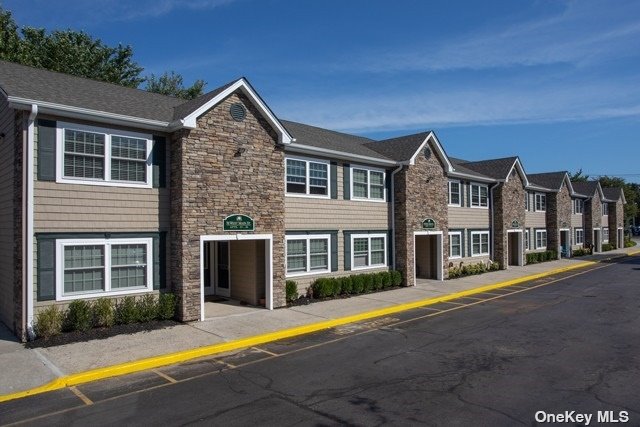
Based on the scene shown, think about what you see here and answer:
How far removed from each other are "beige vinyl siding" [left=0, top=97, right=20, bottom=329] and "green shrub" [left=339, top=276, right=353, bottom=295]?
11.1 meters

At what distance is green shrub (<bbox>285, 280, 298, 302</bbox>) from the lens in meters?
16.8

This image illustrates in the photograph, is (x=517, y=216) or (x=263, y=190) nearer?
(x=263, y=190)

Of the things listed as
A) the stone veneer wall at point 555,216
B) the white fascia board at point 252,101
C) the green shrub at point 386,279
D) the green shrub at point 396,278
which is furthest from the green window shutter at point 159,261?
the stone veneer wall at point 555,216

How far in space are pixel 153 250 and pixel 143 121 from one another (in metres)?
3.72

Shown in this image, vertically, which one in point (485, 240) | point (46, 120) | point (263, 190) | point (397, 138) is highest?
point (397, 138)

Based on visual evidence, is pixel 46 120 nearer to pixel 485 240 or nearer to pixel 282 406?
pixel 282 406

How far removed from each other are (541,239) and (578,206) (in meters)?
10.2

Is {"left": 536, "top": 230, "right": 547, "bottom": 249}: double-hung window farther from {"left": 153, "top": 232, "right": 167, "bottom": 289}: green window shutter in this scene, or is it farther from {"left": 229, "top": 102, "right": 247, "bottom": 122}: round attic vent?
{"left": 153, "top": 232, "right": 167, "bottom": 289}: green window shutter

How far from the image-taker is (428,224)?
2280 cm

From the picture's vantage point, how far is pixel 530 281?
2520cm

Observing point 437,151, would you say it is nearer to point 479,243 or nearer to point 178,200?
point 479,243

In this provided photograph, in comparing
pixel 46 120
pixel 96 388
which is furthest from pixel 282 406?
pixel 46 120

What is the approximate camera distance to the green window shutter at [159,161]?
1395 cm

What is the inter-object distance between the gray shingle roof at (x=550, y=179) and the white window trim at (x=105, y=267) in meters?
34.6
